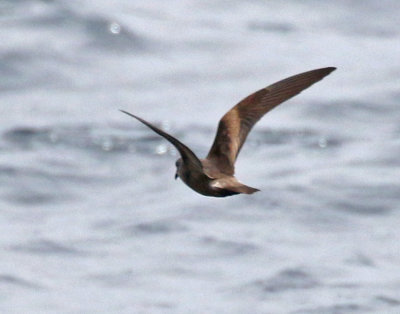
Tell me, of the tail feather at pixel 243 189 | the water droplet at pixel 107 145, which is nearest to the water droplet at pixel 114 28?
the water droplet at pixel 107 145

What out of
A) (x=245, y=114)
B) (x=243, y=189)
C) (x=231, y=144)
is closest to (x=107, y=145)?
(x=245, y=114)

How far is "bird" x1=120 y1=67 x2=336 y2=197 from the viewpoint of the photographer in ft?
22.6

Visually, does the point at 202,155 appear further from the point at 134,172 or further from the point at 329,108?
the point at 329,108

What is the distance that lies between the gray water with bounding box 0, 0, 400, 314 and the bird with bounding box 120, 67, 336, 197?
27.3 feet

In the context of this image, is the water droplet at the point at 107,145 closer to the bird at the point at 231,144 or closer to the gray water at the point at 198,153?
the gray water at the point at 198,153

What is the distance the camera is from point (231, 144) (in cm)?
766

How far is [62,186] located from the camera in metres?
19.2

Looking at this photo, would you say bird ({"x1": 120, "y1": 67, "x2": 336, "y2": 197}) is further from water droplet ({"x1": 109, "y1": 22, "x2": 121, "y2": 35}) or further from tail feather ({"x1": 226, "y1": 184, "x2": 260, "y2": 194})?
water droplet ({"x1": 109, "y1": 22, "x2": 121, "y2": 35})

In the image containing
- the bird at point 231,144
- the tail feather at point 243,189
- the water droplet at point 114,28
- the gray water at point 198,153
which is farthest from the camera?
the water droplet at point 114,28

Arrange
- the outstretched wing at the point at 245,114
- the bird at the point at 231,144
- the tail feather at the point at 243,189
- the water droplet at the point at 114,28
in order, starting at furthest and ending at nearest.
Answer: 1. the water droplet at the point at 114,28
2. the outstretched wing at the point at 245,114
3. the bird at the point at 231,144
4. the tail feather at the point at 243,189

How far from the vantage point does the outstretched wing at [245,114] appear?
7.50 meters

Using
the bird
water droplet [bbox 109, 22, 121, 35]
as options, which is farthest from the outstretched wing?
water droplet [bbox 109, 22, 121, 35]

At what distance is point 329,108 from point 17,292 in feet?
21.8

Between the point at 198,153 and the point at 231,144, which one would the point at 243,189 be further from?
the point at 198,153
